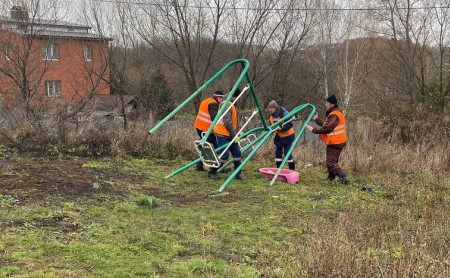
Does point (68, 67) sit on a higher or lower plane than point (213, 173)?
higher

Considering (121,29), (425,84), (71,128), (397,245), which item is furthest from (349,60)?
(397,245)

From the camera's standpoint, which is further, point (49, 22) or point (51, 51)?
point (51, 51)

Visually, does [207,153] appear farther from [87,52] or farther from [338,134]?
[87,52]

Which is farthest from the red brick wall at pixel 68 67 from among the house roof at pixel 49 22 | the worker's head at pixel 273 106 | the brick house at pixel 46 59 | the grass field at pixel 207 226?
the worker's head at pixel 273 106

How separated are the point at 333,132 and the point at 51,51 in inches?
451

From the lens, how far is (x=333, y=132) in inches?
297

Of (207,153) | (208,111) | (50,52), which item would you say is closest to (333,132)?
(208,111)

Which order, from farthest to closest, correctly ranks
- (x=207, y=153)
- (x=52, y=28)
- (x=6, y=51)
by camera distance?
(x=52, y=28)
(x=6, y=51)
(x=207, y=153)

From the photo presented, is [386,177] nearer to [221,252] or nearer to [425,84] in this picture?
[221,252]

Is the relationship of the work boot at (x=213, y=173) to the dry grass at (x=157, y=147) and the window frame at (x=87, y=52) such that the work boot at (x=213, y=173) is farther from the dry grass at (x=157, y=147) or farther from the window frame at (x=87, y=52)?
the window frame at (x=87, y=52)

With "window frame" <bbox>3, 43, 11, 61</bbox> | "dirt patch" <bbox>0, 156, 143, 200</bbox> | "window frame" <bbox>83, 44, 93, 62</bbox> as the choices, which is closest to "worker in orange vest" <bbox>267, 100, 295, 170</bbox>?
"dirt patch" <bbox>0, 156, 143, 200</bbox>

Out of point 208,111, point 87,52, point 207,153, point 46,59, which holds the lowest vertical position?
point 207,153

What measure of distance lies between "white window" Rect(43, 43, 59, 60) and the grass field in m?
7.68

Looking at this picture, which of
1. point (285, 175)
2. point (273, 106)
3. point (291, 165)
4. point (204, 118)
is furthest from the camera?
point (291, 165)
